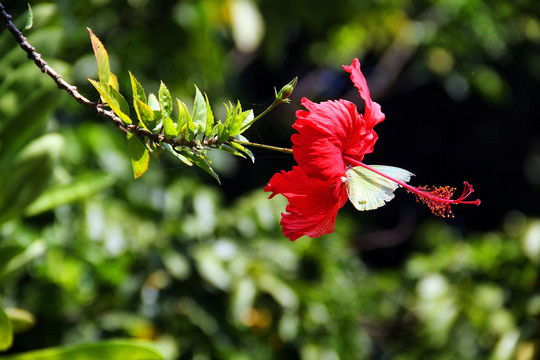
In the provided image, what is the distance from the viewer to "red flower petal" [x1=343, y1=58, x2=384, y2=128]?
57 centimetres

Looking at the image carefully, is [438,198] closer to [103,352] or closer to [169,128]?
[169,128]

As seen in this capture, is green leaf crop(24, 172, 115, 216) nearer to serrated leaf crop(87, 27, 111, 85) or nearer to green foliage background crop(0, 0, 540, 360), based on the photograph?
green foliage background crop(0, 0, 540, 360)

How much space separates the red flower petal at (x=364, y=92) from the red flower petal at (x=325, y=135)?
0.04 feet

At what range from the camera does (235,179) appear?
3.86m

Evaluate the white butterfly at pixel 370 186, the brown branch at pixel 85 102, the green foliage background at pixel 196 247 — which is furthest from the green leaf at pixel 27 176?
the white butterfly at pixel 370 186

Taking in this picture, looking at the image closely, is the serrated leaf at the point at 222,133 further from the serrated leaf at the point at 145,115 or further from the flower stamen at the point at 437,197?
the flower stamen at the point at 437,197

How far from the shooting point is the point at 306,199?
0.57 metres

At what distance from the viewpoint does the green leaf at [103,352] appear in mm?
1089

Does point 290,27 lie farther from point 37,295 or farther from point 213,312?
point 37,295

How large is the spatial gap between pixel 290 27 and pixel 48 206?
2.21 metres

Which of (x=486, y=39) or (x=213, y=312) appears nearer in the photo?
(x=213, y=312)

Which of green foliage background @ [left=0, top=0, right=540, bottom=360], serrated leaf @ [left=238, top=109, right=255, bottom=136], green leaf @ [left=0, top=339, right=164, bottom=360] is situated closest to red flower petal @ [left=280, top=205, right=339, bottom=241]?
serrated leaf @ [left=238, top=109, right=255, bottom=136]

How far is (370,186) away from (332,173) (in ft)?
0.22

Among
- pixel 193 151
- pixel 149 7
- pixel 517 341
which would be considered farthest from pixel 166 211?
pixel 193 151
